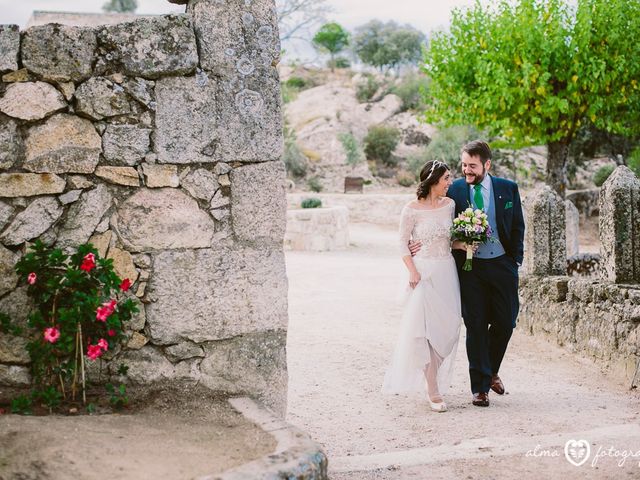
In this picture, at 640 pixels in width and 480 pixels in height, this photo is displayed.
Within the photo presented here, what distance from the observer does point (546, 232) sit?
735 cm

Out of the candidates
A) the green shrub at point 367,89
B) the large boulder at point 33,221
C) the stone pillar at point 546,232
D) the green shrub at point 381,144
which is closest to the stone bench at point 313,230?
the stone pillar at point 546,232

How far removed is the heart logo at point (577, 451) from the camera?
3.88m

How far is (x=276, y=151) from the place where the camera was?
12.8 ft

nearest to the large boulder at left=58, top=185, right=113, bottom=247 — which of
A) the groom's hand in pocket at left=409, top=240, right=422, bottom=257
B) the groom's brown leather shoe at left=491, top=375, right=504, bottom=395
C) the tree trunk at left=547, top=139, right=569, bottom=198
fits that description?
the groom's hand in pocket at left=409, top=240, right=422, bottom=257

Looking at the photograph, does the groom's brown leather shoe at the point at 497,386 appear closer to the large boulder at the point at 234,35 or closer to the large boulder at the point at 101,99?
the large boulder at the point at 234,35

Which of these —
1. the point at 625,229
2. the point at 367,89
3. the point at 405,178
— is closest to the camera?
the point at 625,229

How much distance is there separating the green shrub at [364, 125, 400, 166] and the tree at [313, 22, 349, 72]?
2113 cm

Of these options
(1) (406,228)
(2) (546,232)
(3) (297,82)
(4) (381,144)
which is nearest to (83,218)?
(1) (406,228)

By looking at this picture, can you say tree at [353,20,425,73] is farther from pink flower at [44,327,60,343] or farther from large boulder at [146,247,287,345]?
pink flower at [44,327,60,343]

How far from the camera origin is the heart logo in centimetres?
388

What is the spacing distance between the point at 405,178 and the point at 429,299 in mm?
26303

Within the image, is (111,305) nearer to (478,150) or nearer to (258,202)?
(258,202)

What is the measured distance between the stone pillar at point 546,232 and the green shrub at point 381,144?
86.6ft

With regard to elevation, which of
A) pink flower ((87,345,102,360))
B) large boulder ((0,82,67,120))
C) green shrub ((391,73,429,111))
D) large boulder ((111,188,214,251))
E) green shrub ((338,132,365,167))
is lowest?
pink flower ((87,345,102,360))
